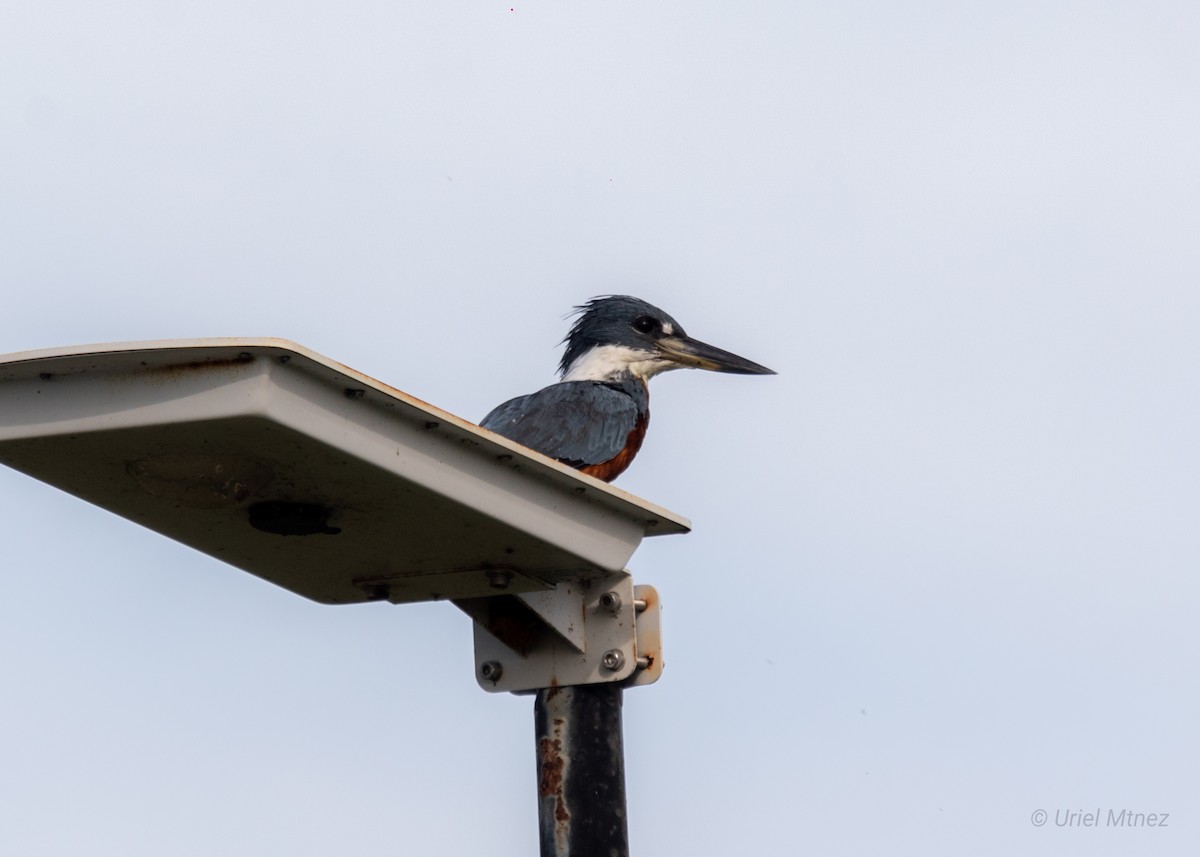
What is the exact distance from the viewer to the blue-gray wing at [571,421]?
5742mm

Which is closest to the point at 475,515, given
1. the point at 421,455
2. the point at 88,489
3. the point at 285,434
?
the point at 421,455

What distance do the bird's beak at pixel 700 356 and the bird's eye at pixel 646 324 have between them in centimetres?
5

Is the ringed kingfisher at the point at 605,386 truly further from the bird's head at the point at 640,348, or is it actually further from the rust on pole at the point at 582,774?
the rust on pole at the point at 582,774

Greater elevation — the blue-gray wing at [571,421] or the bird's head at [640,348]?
the bird's head at [640,348]

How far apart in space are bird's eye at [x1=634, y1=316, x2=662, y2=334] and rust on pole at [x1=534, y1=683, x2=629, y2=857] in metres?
3.66

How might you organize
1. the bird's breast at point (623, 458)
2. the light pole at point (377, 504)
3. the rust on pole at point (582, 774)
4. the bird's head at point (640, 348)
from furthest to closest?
1. the bird's head at point (640, 348)
2. the bird's breast at point (623, 458)
3. the rust on pole at point (582, 774)
4. the light pole at point (377, 504)

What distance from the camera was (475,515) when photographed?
304cm

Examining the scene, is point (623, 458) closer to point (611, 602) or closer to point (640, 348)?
point (640, 348)

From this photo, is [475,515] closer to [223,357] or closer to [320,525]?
[320,525]

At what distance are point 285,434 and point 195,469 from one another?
0.76ft

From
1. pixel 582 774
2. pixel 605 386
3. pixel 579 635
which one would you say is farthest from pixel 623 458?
pixel 582 774

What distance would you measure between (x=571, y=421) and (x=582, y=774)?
274 cm

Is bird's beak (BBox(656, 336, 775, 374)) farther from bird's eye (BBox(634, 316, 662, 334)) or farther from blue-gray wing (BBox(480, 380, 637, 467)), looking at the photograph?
blue-gray wing (BBox(480, 380, 637, 467))

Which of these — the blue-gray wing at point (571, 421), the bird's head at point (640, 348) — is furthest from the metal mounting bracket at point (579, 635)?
the bird's head at point (640, 348)
